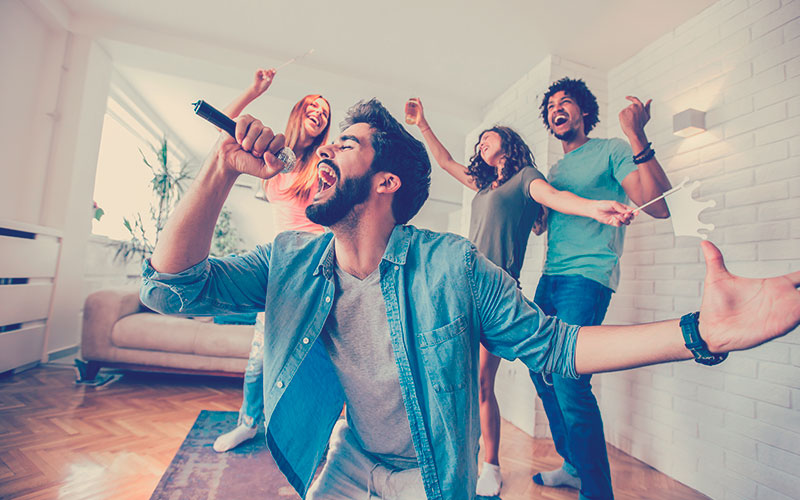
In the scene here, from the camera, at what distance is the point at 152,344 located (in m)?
2.67

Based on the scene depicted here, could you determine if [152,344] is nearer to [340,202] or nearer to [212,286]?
[212,286]

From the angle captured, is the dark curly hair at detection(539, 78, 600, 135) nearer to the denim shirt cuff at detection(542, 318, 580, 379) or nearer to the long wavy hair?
the long wavy hair

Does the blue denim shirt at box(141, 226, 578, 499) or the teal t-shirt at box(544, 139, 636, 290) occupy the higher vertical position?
the teal t-shirt at box(544, 139, 636, 290)

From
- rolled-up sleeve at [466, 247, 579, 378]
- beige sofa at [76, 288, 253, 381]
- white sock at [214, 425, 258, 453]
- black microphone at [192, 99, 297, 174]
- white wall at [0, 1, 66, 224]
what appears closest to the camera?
black microphone at [192, 99, 297, 174]

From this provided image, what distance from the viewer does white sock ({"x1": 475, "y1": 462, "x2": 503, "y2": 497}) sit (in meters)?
1.69

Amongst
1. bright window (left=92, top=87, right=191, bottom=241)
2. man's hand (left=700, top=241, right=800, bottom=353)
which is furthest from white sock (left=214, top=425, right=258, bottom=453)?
bright window (left=92, top=87, right=191, bottom=241)

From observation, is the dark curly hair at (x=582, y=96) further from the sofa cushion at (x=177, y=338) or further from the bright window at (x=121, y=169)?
the bright window at (x=121, y=169)

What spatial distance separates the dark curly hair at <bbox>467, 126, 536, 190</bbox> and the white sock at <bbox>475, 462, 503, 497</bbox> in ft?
4.23

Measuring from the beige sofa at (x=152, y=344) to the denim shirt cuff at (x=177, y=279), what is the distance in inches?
83.0

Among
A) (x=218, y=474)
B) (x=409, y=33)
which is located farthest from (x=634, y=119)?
(x=218, y=474)

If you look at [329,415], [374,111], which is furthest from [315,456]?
[374,111]

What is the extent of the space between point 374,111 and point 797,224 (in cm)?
181

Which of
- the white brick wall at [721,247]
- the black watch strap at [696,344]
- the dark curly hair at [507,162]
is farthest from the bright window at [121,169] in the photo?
the black watch strap at [696,344]

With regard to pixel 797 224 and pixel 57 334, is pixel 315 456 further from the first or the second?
pixel 57 334
